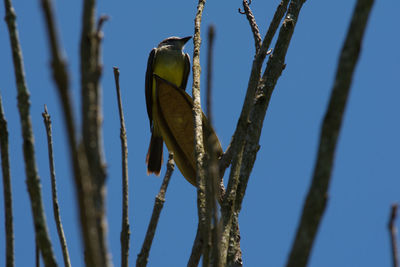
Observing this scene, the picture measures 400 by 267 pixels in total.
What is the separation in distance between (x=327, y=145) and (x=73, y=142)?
0.63 metres

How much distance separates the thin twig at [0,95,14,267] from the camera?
1.97 meters

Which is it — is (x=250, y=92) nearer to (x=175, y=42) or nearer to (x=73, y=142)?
(x=73, y=142)

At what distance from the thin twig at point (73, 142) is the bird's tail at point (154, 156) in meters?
3.98

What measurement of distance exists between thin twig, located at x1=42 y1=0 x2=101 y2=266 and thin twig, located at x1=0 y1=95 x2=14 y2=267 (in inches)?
34.2

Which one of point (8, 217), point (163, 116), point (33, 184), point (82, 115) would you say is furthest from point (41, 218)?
point (163, 116)

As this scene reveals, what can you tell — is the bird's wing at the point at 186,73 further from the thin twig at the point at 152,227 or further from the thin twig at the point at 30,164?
the thin twig at the point at 30,164

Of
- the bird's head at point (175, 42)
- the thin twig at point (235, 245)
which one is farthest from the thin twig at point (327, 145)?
the bird's head at point (175, 42)

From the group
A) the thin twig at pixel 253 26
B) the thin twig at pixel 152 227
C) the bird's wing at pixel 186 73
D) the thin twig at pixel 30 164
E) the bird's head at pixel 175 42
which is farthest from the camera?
the bird's head at pixel 175 42

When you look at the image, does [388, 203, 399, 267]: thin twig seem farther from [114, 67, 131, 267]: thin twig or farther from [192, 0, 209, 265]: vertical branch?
[114, 67, 131, 267]: thin twig

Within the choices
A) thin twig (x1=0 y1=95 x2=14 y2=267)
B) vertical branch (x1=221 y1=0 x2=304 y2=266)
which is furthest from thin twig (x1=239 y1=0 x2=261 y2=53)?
thin twig (x1=0 y1=95 x2=14 y2=267)

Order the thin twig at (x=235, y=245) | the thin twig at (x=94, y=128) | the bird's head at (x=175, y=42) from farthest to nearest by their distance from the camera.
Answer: the bird's head at (x=175, y=42) < the thin twig at (x=235, y=245) < the thin twig at (x=94, y=128)

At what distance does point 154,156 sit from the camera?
530 cm

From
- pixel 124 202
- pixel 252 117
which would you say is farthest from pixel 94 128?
pixel 252 117

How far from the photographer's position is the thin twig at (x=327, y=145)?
52.7 inches
